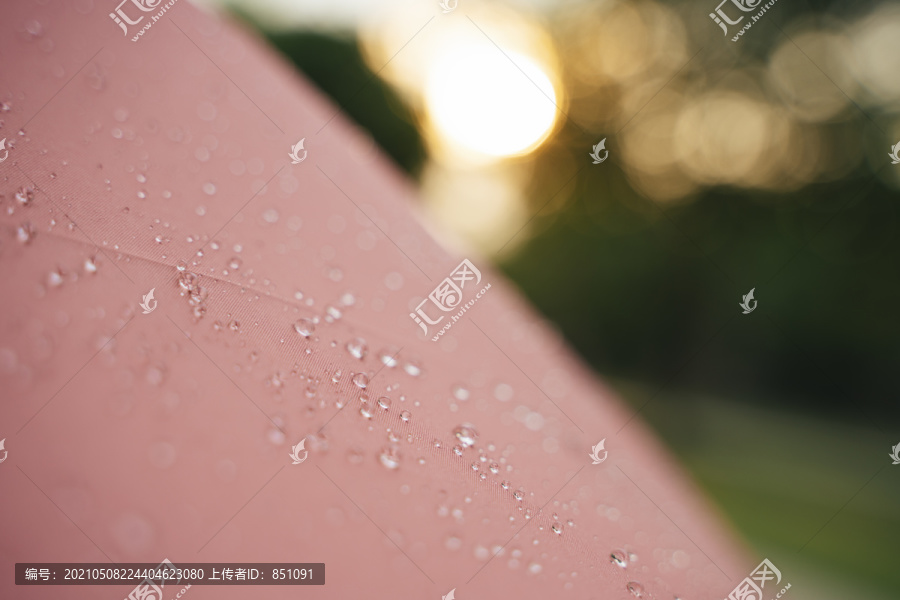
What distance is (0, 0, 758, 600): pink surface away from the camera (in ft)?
1.29

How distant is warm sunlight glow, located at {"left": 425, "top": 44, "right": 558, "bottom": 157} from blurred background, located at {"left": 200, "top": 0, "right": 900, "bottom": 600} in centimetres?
5

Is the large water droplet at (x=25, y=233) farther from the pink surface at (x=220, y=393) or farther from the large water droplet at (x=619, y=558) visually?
the large water droplet at (x=619, y=558)

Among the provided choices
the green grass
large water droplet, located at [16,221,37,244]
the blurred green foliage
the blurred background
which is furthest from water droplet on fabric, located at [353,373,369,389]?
the blurred background

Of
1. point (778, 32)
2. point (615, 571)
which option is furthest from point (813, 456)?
point (615, 571)

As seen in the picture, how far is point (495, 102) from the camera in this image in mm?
8164

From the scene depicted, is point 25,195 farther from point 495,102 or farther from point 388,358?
point 495,102

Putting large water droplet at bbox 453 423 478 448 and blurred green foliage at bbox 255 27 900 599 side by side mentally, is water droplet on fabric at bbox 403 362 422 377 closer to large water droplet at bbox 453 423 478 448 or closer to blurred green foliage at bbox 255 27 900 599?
large water droplet at bbox 453 423 478 448

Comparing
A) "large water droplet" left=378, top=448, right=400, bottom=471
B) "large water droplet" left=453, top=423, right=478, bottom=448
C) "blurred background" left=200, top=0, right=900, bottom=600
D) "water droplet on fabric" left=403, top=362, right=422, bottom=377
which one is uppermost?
"blurred background" left=200, top=0, right=900, bottom=600

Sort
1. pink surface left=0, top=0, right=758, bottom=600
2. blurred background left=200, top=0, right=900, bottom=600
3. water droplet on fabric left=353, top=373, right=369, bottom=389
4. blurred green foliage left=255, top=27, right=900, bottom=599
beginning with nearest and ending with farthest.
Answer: pink surface left=0, top=0, right=758, bottom=600, water droplet on fabric left=353, top=373, right=369, bottom=389, blurred green foliage left=255, top=27, right=900, bottom=599, blurred background left=200, top=0, right=900, bottom=600

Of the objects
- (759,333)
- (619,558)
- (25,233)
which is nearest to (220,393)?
(25,233)

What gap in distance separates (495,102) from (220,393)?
8419 millimetres

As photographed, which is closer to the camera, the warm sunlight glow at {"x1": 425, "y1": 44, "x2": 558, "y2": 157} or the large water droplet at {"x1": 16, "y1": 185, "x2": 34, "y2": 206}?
the large water droplet at {"x1": 16, "y1": 185, "x2": 34, "y2": 206}

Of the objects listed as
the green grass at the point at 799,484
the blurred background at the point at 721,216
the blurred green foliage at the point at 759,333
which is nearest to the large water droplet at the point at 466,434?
the green grass at the point at 799,484

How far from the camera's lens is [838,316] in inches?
316
